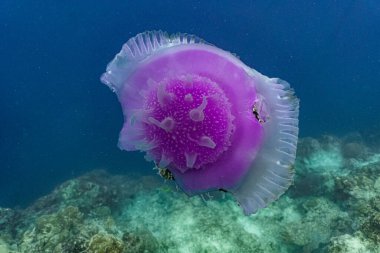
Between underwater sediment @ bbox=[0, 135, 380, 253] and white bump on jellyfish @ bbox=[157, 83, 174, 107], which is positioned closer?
white bump on jellyfish @ bbox=[157, 83, 174, 107]

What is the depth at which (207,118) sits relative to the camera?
2424 millimetres

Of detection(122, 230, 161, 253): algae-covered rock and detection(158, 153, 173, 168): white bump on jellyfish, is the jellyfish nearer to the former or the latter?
detection(158, 153, 173, 168): white bump on jellyfish

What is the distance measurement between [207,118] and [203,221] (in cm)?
462

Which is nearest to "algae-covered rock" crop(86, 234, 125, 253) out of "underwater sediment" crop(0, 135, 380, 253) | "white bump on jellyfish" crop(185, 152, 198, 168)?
"underwater sediment" crop(0, 135, 380, 253)

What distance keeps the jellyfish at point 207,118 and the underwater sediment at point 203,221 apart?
9.39 feet

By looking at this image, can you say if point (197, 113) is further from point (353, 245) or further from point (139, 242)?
point (353, 245)

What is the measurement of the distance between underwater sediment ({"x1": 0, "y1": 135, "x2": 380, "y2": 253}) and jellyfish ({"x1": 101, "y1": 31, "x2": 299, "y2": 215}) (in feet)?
9.39

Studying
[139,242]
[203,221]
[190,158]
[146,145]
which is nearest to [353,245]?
[203,221]

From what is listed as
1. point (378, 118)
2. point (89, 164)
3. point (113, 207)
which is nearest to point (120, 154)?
point (89, 164)

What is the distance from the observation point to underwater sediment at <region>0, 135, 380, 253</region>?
18.3ft

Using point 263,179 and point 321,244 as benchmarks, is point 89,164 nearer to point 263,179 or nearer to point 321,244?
point 321,244

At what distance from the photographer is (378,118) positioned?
1817 cm

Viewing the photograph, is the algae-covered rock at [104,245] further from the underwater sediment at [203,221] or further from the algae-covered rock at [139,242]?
the algae-covered rock at [139,242]

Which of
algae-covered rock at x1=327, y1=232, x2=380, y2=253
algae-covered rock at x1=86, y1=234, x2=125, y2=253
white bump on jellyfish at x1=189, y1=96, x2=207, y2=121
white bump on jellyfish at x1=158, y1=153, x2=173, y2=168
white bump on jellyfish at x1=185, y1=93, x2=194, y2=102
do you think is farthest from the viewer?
algae-covered rock at x1=327, y1=232, x2=380, y2=253
